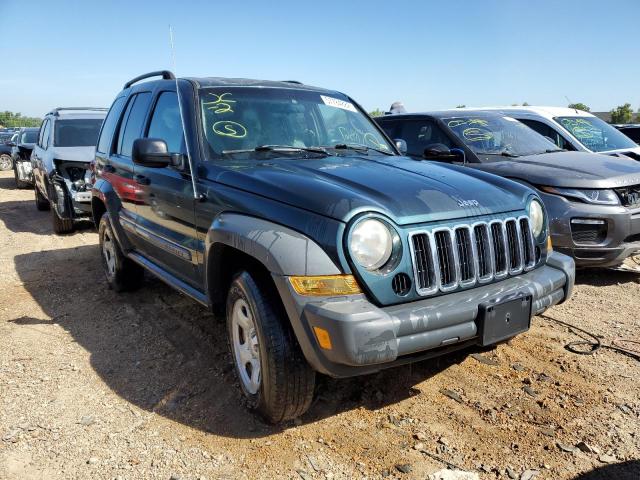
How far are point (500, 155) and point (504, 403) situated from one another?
3610mm

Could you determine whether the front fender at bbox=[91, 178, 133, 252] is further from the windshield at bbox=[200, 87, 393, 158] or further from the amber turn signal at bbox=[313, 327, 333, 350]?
the amber turn signal at bbox=[313, 327, 333, 350]

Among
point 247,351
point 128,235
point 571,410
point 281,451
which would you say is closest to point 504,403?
point 571,410

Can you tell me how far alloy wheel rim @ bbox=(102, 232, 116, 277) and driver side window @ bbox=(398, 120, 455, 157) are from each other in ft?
12.1

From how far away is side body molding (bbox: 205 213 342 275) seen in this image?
2.39 metres

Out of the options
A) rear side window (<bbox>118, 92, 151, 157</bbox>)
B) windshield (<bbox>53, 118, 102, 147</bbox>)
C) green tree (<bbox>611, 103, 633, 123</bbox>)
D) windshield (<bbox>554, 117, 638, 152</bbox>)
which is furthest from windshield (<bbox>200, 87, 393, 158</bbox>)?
green tree (<bbox>611, 103, 633, 123</bbox>)

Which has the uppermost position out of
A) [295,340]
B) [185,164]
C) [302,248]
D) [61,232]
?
[185,164]

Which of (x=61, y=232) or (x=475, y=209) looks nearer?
(x=475, y=209)

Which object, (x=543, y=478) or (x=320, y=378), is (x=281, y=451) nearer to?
(x=320, y=378)

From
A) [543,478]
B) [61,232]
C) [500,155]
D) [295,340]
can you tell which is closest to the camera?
[543,478]

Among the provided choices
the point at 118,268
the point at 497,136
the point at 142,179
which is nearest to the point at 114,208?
the point at 118,268

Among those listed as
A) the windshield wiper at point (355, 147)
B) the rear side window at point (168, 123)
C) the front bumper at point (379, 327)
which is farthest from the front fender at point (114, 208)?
the front bumper at point (379, 327)

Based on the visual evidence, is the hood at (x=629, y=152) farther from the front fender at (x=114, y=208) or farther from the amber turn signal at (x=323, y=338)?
the amber turn signal at (x=323, y=338)

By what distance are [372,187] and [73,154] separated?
7.43 meters

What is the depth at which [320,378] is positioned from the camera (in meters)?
3.37
